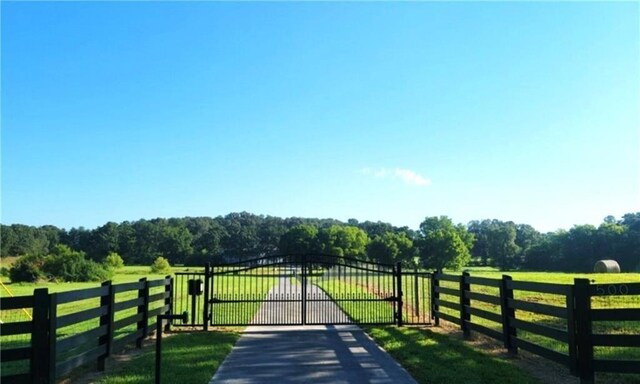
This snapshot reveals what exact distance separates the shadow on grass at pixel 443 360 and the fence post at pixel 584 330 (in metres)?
0.62

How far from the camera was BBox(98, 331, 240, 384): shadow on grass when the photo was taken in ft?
23.5

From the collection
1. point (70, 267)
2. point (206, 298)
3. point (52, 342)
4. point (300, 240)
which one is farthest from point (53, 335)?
point (300, 240)

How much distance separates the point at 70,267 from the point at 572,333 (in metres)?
42.3

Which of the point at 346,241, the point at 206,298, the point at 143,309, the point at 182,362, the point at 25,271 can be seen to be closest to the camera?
the point at 182,362

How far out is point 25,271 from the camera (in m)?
40.0

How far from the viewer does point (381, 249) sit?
8019 centimetres

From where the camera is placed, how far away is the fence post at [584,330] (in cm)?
668

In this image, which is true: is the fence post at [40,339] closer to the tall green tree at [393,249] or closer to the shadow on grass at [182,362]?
the shadow on grass at [182,362]

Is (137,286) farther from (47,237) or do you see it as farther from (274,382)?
(47,237)

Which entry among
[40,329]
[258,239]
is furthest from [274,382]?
[258,239]

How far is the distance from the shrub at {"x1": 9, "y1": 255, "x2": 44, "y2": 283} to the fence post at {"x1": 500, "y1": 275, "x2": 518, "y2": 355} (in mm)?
39941

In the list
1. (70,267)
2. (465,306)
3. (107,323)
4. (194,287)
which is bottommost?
(70,267)

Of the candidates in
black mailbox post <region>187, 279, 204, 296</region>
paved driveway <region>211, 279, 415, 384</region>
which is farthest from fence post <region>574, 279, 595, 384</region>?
black mailbox post <region>187, 279, 204, 296</region>

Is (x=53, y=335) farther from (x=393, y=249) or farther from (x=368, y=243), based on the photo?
→ (x=368, y=243)
